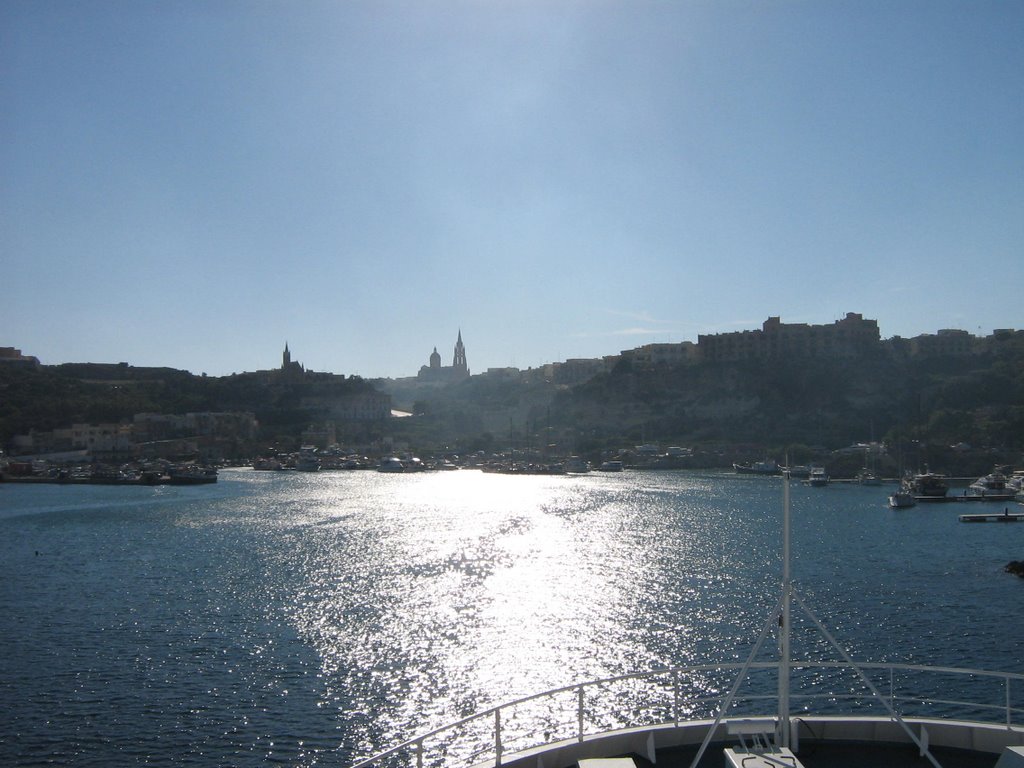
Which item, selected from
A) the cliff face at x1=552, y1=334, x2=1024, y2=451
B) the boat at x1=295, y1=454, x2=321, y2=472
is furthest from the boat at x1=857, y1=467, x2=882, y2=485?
the boat at x1=295, y1=454, x2=321, y2=472

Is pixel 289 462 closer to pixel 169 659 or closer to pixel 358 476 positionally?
pixel 358 476

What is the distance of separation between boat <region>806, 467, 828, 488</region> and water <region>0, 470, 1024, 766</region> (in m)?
22.2

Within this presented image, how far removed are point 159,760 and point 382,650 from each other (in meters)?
6.49

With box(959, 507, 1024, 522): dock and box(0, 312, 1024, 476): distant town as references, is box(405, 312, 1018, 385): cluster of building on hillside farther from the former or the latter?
box(959, 507, 1024, 522): dock

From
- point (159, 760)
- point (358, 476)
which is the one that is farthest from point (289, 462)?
point (159, 760)

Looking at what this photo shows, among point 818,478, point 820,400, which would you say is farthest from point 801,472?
point 820,400

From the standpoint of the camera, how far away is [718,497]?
5609 centimetres

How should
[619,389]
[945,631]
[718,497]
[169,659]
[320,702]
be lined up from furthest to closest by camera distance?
[619,389] < [718,497] < [945,631] < [169,659] < [320,702]

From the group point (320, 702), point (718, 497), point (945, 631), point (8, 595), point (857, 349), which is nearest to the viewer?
point (320, 702)

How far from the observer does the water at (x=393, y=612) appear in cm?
1463

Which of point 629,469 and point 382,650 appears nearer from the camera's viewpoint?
Answer: point 382,650

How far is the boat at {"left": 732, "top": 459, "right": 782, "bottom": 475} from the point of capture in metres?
78.8

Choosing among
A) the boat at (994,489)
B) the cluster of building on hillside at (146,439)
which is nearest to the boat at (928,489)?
the boat at (994,489)

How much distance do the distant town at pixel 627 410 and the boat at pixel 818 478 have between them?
7.07 m
